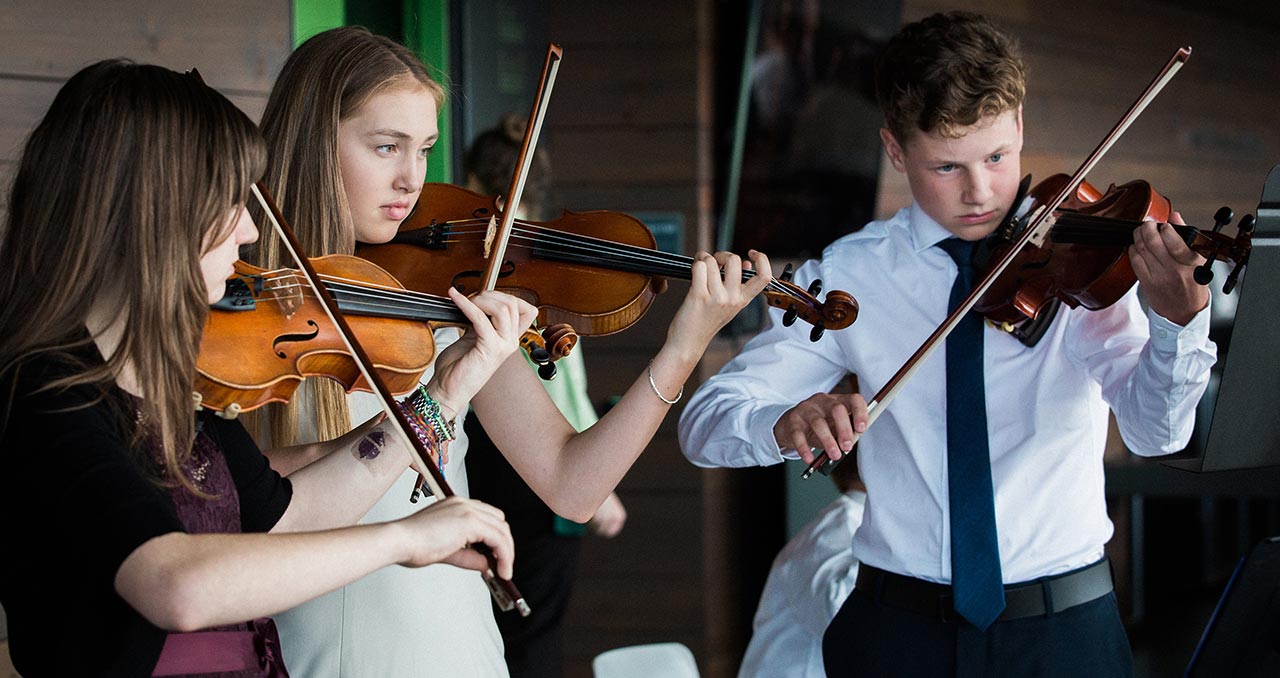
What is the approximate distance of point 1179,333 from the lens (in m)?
1.54

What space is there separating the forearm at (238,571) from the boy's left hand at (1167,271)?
1.01 meters

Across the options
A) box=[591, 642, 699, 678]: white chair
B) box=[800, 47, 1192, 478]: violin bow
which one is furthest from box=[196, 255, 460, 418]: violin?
box=[591, 642, 699, 678]: white chair

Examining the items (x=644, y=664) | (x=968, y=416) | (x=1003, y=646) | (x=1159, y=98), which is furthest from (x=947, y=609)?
(x=1159, y=98)

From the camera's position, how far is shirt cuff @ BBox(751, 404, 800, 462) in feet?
5.42

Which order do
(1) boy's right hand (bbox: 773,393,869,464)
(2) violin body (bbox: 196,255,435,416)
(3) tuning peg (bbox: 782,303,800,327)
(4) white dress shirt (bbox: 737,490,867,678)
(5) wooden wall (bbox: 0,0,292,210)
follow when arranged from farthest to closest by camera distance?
(4) white dress shirt (bbox: 737,490,867,678), (5) wooden wall (bbox: 0,0,292,210), (3) tuning peg (bbox: 782,303,800,327), (1) boy's right hand (bbox: 773,393,869,464), (2) violin body (bbox: 196,255,435,416)

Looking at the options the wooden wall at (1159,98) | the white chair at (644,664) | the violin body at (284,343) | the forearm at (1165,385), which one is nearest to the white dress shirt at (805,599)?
the white chair at (644,664)

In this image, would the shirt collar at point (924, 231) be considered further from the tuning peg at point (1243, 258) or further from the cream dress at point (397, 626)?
the cream dress at point (397, 626)

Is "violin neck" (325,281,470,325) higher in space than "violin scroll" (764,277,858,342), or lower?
higher

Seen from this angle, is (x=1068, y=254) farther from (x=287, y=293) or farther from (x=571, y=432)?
(x=287, y=293)

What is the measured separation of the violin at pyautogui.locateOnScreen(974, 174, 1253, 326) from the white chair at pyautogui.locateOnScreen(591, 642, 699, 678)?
69 cm

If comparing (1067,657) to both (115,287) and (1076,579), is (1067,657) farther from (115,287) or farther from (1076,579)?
(115,287)

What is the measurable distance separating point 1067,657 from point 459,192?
1.06 meters

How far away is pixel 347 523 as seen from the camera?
1394 mm

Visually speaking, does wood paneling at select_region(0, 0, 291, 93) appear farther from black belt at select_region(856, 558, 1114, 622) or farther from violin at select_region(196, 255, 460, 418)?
black belt at select_region(856, 558, 1114, 622)
